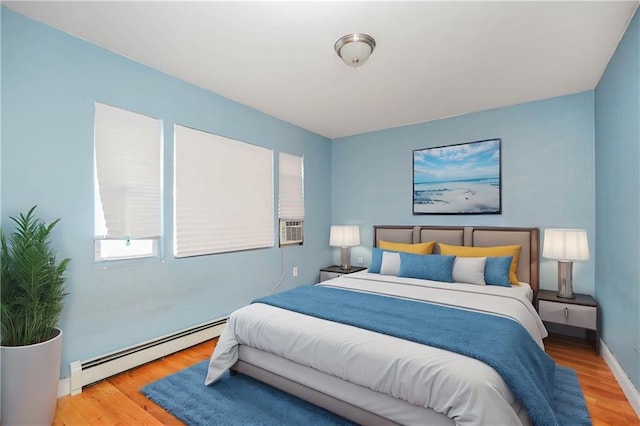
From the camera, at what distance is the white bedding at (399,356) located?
53.6 inches

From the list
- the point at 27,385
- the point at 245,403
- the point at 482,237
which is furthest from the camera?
the point at 482,237

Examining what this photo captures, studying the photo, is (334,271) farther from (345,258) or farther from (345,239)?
(345,239)

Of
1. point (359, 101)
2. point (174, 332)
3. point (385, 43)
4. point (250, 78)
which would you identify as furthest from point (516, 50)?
point (174, 332)

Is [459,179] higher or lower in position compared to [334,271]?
higher

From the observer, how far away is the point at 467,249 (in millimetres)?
3326

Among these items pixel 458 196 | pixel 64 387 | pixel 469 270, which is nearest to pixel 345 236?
pixel 458 196

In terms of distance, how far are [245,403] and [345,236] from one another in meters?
2.58

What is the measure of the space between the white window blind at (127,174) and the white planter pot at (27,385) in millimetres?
867

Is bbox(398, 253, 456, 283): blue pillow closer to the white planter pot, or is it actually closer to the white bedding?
the white bedding

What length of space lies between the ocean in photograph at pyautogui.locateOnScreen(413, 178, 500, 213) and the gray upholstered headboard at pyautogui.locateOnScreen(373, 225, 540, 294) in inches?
9.3

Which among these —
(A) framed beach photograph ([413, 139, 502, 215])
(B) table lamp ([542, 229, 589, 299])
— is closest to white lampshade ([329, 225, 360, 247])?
(A) framed beach photograph ([413, 139, 502, 215])

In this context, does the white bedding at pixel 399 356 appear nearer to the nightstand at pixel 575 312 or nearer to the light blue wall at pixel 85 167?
the nightstand at pixel 575 312

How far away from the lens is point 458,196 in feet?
12.3

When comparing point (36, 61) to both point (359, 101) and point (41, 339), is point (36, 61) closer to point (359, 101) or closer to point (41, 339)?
point (41, 339)
